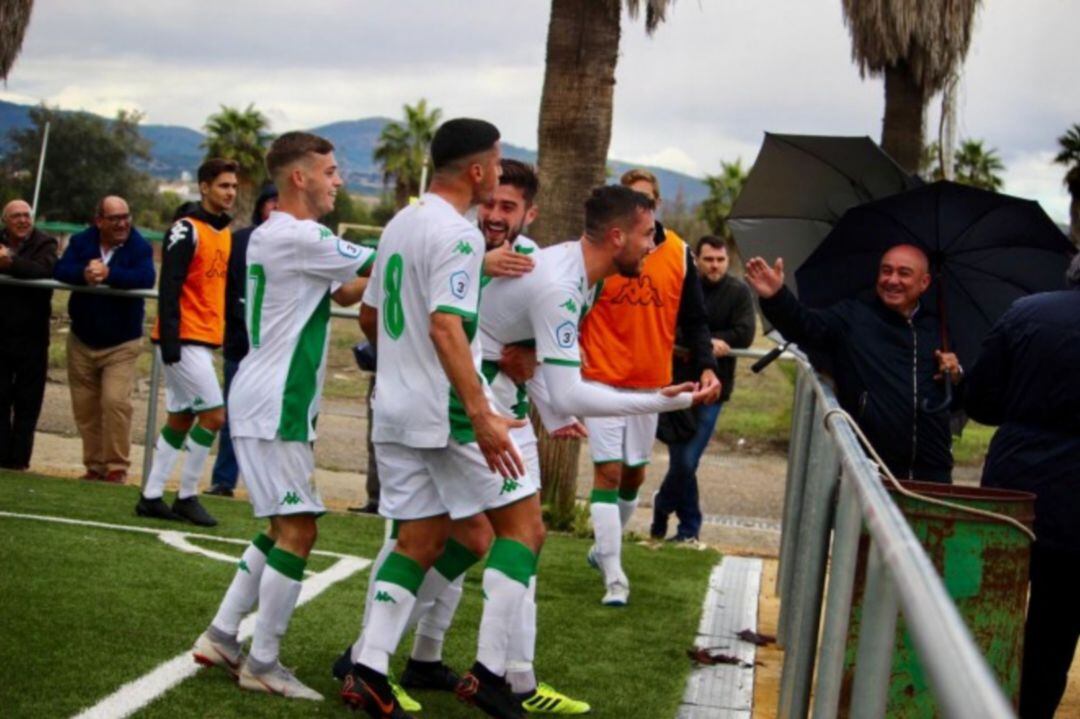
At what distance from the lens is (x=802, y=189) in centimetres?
948


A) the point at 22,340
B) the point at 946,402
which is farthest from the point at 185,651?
the point at 22,340

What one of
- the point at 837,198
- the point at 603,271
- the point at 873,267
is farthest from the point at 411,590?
the point at 837,198

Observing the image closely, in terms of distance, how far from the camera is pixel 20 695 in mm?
6020

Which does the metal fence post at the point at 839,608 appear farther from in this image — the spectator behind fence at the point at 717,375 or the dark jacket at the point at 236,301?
the dark jacket at the point at 236,301

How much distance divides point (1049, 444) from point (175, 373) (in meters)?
7.05

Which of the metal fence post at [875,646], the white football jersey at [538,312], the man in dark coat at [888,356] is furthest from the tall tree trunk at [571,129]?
the metal fence post at [875,646]

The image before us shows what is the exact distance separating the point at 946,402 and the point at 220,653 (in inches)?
122

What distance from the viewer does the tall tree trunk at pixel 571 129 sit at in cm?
1302

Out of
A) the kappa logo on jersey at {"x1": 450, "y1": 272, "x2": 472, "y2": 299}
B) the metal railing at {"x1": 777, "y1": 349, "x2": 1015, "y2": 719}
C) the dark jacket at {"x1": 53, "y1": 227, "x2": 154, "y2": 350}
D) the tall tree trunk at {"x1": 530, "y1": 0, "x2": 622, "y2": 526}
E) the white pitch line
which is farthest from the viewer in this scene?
the dark jacket at {"x1": 53, "y1": 227, "x2": 154, "y2": 350}

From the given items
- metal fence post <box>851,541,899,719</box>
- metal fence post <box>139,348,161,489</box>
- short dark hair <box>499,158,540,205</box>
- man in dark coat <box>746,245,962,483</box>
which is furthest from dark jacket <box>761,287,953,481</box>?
metal fence post <box>139,348,161,489</box>

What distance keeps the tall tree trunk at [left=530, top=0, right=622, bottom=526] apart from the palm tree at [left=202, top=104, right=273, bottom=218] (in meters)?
78.6

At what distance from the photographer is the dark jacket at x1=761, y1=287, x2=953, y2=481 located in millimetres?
7371

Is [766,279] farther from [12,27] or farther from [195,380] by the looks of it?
[12,27]

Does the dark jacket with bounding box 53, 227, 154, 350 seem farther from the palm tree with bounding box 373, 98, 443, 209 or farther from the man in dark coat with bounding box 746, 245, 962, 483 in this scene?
the palm tree with bounding box 373, 98, 443, 209
